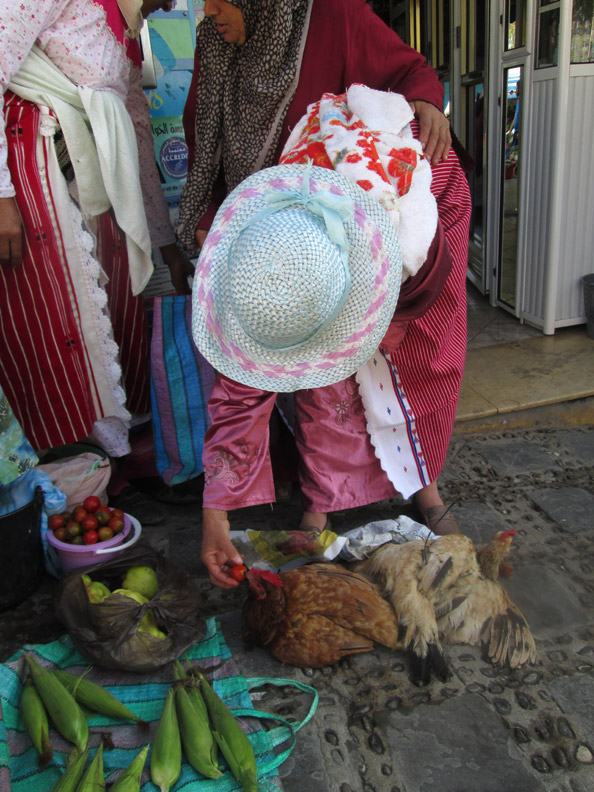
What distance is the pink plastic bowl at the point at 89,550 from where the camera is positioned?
2.19m

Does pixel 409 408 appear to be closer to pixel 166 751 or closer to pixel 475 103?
pixel 166 751

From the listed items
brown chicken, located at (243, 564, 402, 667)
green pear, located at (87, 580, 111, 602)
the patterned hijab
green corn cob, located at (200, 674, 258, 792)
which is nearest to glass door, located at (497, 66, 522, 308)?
the patterned hijab

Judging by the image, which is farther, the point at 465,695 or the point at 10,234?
the point at 10,234

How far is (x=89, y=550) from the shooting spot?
2.19 meters

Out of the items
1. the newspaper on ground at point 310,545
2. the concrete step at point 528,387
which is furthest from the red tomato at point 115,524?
the concrete step at point 528,387

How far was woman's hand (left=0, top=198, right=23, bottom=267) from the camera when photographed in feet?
7.21

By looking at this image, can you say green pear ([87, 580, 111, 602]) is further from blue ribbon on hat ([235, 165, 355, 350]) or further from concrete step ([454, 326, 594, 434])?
concrete step ([454, 326, 594, 434])

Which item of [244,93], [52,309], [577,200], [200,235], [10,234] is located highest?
[244,93]

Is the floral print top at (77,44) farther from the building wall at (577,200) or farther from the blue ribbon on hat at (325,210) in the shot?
the building wall at (577,200)

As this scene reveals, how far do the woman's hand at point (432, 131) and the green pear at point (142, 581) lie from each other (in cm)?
161

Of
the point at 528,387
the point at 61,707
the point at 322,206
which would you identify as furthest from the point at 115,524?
the point at 528,387

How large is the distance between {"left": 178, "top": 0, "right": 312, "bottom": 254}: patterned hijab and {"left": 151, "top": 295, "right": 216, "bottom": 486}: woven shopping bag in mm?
359

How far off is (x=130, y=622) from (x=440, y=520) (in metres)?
1.19

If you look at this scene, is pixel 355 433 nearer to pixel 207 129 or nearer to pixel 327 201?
pixel 327 201
